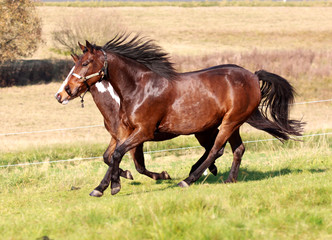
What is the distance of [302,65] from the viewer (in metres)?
29.3

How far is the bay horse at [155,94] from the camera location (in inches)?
279

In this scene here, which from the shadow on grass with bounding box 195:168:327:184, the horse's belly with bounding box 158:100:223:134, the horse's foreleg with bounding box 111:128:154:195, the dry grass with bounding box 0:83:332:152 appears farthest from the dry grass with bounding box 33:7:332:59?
the horse's foreleg with bounding box 111:128:154:195

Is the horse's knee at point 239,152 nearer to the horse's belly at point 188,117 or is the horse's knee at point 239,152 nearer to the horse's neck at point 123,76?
the horse's belly at point 188,117

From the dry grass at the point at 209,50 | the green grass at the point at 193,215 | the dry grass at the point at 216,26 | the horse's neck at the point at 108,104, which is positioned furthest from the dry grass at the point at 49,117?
the dry grass at the point at 216,26

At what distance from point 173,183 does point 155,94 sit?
1.83 meters

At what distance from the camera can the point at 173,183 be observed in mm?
8438

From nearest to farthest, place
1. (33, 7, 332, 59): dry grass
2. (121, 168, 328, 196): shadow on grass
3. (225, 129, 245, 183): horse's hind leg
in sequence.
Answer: (225, 129, 245, 183): horse's hind leg
(121, 168, 328, 196): shadow on grass
(33, 7, 332, 59): dry grass

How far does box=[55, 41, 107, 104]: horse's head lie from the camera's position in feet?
23.1

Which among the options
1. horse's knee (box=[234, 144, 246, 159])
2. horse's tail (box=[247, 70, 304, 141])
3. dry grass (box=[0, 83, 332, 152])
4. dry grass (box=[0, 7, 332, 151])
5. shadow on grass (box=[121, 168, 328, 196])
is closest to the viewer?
horse's knee (box=[234, 144, 246, 159])

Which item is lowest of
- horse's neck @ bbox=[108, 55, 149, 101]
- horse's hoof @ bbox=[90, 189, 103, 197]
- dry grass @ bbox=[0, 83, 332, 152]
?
dry grass @ bbox=[0, 83, 332, 152]

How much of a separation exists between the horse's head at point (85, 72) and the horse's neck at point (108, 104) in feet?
4.10

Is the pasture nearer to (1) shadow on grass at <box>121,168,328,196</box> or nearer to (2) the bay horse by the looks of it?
(1) shadow on grass at <box>121,168,328,196</box>

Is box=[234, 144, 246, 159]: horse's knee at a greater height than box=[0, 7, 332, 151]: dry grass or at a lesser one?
greater

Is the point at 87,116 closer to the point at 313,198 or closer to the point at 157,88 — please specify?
the point at 157,88
